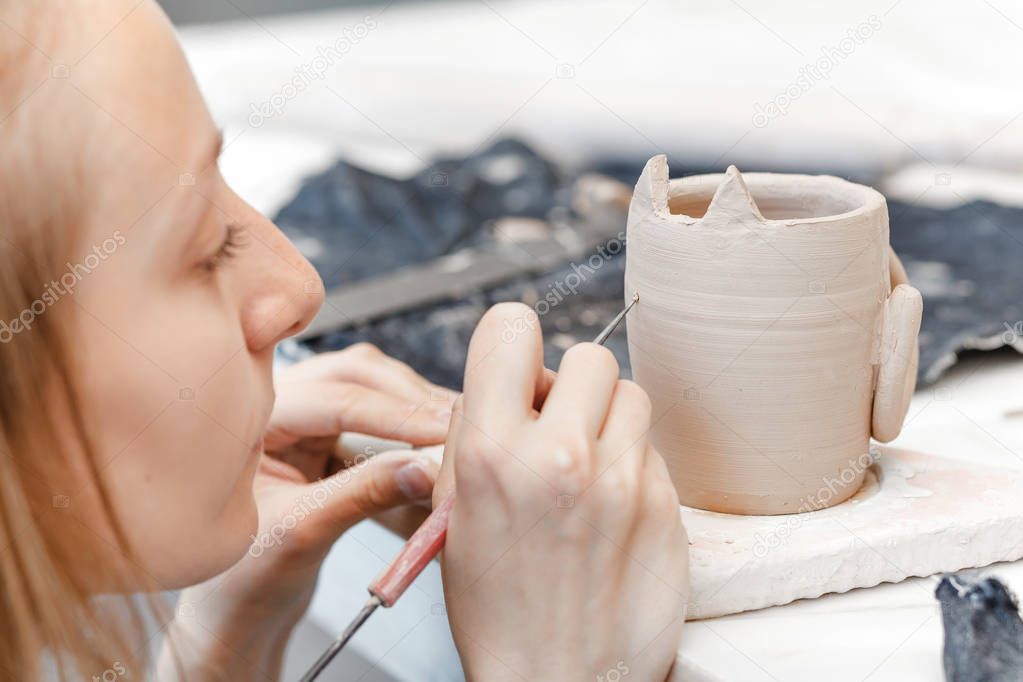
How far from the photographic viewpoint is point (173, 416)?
58 cm

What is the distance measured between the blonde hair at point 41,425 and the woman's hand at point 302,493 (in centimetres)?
23

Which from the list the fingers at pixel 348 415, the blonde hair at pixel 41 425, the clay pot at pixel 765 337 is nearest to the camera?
the blonde hair at pixel 41 425

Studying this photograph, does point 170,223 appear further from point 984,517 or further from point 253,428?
point 984,517

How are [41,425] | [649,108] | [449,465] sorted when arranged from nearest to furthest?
[41,425], [449,465], [649,108]

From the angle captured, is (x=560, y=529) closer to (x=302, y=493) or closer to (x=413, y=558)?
(x=413, y=558)

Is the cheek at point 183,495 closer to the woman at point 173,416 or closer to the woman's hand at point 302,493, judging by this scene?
the woman at point 173,416

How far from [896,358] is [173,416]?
1.46 feet

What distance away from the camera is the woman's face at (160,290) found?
0.54m

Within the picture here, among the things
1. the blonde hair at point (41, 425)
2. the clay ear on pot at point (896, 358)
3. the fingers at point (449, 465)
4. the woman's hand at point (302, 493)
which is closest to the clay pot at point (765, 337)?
the clay ear on pot at point (896, 358)

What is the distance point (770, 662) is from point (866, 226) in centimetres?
26

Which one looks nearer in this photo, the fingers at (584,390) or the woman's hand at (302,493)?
the fingers at (584,390)

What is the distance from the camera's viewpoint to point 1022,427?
844 mm

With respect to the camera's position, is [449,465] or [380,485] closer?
[449,465]

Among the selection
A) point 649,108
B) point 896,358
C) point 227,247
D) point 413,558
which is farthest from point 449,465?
point 649,108
